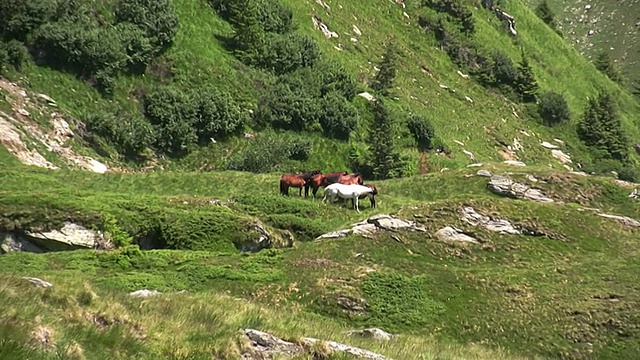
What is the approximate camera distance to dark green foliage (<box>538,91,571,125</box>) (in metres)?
99.8

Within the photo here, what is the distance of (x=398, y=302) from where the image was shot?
22156 mm

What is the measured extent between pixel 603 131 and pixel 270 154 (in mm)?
67450

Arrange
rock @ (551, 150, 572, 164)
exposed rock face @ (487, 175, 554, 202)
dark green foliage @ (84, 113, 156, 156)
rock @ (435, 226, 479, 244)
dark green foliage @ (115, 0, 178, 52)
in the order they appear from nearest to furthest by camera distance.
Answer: rock @ (435, 226, 479, 244), exposed rock face @ (487, 175, 554, 202), dark green foliage @ (84, 113, 156, 156), dark green foliage @ (115, 0, 178, 52), rock @ (551, 150, 572, 164)

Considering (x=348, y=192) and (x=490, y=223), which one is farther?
(x=348, y=192)

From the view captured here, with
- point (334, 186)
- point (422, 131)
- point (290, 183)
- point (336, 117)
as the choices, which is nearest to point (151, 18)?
point (336, 117)

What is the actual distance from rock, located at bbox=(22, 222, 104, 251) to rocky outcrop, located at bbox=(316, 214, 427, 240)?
9594 millimetres

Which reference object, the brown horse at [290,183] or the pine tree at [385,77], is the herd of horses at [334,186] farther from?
the pine tree at [385,77]

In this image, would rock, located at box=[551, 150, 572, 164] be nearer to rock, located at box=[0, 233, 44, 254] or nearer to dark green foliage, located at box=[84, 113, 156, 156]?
dark green foliage, located at box=[84, 113, 156, 156]

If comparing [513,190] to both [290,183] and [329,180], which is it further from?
[290,183]

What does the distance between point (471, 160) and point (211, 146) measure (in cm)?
3495

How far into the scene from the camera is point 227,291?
21.4 metres

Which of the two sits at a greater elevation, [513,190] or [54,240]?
[513,190]

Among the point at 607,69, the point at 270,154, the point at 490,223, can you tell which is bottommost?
the point at 270,154

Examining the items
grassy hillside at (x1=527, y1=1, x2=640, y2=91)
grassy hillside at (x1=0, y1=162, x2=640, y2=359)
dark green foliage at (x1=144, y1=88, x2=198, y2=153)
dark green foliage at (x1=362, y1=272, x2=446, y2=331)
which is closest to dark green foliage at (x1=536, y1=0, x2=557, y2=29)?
grassy hillside at (x1=527, y1=1, x2=640, y2=91)
